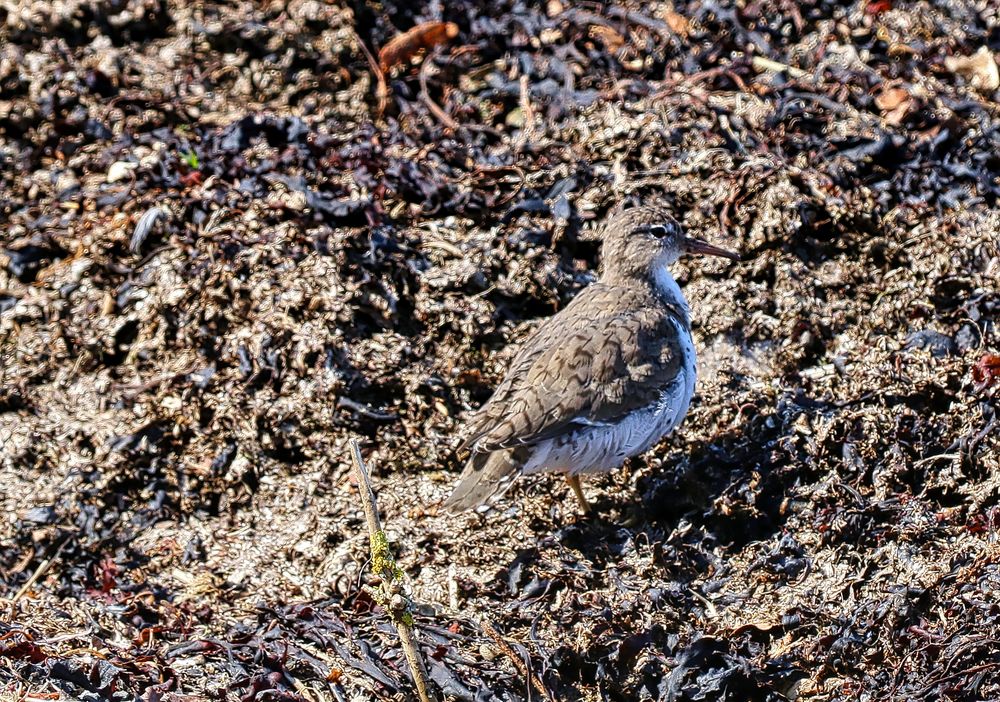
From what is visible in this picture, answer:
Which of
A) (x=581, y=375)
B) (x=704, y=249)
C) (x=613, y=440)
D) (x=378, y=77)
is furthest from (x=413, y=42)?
(x=613, y=440)

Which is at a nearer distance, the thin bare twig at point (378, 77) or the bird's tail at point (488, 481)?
the bird's tail at point (488, 481)

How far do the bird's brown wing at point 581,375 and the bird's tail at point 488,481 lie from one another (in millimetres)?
79

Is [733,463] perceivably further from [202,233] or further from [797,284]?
[202,233]

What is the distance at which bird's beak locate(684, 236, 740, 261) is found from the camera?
6.04m

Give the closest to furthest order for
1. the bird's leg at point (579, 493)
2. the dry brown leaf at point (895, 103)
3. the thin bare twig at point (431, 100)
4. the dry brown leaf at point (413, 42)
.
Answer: the bird's leg at point (579, 493), the dry brown leaf at point (895, 103), the thin bare twig at point (431, 100), the dry brown leaf at point (413, 42)

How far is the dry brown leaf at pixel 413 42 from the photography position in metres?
7.50

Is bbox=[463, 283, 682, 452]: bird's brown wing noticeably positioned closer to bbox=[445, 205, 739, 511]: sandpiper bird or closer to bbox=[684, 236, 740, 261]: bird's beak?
bbox=[445, 205, 739, 511]: sandpiper bird

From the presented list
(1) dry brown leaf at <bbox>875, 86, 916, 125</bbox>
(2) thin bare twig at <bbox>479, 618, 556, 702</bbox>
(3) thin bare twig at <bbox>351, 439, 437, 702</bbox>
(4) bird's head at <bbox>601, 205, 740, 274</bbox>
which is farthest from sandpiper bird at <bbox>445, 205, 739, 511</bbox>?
(1) dry brown leaf at <bbox>875, 86, 916, 125</bbox>

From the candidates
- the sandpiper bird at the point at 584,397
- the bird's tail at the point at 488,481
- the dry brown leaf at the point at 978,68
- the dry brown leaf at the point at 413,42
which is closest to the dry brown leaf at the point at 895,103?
the dry brown leaf at the point at 978,68

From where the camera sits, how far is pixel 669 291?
6039mm

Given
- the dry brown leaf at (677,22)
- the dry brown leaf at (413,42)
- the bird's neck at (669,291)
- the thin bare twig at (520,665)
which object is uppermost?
the dry brown leaf at (677,22)

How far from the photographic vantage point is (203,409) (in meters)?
5.97

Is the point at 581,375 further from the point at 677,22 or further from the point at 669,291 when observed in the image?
the point at 677,22

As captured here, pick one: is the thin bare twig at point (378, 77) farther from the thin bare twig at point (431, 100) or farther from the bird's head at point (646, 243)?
the bird's head at point (646, 243)
